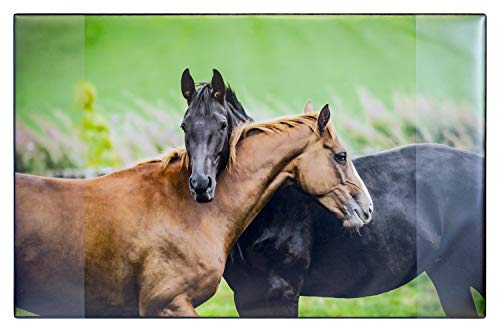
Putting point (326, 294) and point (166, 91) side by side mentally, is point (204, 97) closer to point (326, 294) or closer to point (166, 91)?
point (166, 91)

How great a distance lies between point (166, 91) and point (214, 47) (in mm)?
348

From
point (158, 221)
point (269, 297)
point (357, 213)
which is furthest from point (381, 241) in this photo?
point (158, 221)

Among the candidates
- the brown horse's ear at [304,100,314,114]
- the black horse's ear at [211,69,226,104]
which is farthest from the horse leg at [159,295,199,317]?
the brown horse's ear at [304,100,314,114]

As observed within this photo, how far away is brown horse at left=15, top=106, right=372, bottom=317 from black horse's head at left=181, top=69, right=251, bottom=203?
3.4 inches

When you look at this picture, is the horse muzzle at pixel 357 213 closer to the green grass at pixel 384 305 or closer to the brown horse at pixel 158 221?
the brown horse at pixel 158 221

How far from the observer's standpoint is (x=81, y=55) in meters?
3.59

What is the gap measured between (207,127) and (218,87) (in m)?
0.23

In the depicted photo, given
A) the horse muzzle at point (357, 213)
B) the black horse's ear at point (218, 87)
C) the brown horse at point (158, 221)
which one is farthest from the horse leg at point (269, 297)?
the black horse's ear at point (218, 87)

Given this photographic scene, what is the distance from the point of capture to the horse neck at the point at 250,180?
11.1 feet

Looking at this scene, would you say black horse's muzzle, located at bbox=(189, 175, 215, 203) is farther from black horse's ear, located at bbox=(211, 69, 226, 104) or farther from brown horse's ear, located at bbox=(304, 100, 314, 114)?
brown horse's ear, located at bbox=(304, 100, 314, 114)

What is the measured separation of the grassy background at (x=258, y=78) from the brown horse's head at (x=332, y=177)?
0.40ft

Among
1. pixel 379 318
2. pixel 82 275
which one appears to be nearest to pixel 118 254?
pixel 82 275

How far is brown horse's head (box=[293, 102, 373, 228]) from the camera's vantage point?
3.39 meters

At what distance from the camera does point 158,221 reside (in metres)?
3.38
